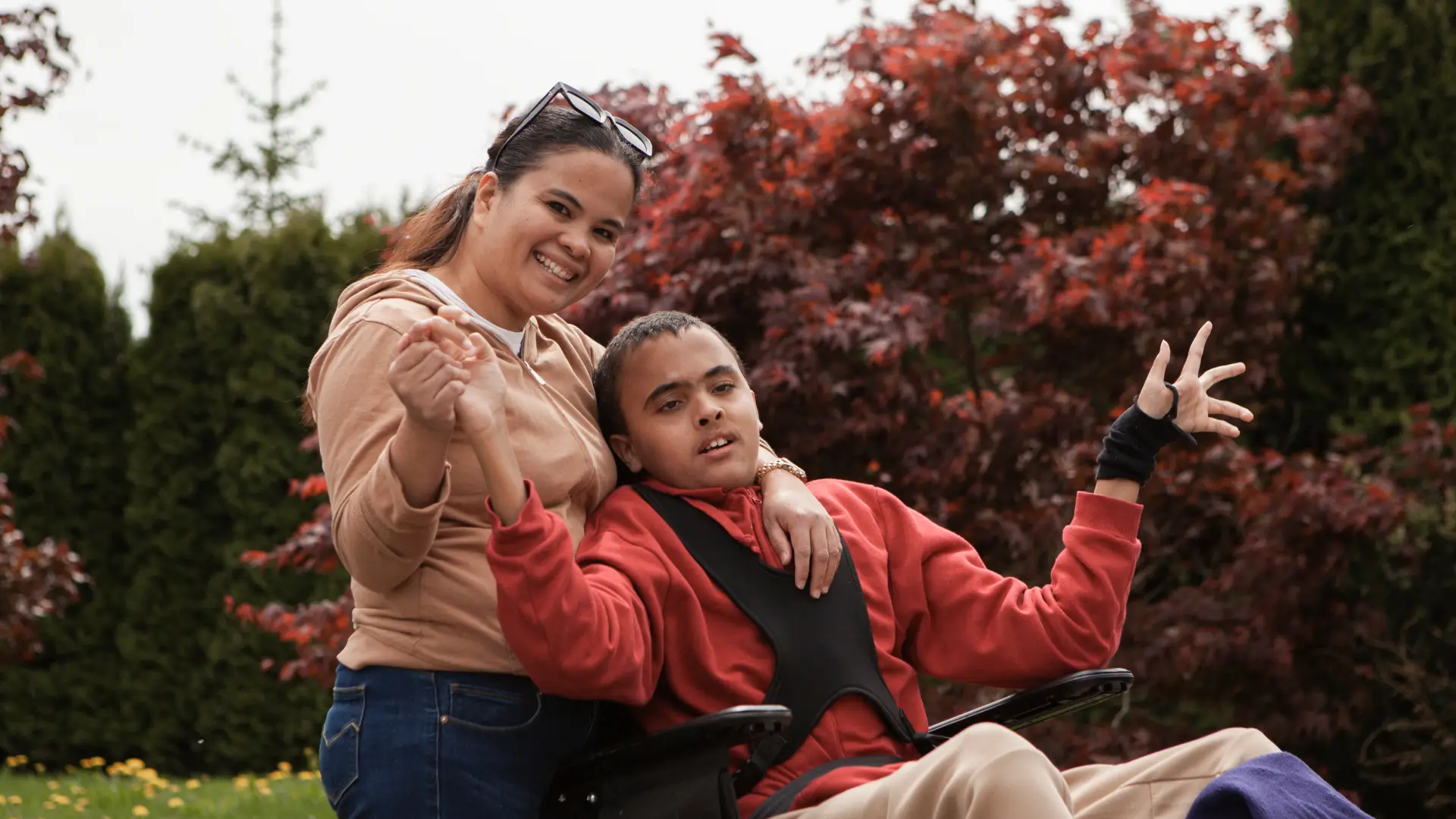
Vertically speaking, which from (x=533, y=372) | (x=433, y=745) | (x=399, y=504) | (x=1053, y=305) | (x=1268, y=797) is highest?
(x=1053, y=305)

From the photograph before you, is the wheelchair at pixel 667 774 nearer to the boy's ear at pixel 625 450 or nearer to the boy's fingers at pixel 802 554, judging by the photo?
the boy's fingers at pixel 802 554

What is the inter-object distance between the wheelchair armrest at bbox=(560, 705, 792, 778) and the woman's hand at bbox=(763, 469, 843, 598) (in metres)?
0.38

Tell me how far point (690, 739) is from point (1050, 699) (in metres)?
0.75

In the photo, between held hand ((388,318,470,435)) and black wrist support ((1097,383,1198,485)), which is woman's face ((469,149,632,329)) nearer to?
held hand ((388,318,470,435))

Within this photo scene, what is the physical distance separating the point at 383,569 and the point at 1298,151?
165 inches

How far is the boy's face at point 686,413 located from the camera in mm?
2551

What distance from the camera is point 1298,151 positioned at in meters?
5.30

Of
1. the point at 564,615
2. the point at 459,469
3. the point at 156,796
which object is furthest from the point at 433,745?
the point at 156,796

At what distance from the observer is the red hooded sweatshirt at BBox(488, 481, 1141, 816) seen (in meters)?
2.11

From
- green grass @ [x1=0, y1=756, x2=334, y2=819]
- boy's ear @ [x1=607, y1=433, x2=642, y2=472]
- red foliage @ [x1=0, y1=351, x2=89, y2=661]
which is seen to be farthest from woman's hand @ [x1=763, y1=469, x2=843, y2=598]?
red foliage @ [x1=0, y1=351, x2=89, y2=661]

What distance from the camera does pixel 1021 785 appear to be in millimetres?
1908

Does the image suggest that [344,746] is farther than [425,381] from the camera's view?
Yes

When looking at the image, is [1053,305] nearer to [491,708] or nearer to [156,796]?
[491,708]

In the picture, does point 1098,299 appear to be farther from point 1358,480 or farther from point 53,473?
point 53,473
